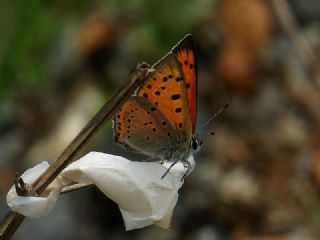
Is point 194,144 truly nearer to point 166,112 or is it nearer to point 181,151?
point 181,151

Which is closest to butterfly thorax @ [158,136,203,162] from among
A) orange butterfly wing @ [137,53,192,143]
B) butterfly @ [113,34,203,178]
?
butterfly @ [113,34,203,178]

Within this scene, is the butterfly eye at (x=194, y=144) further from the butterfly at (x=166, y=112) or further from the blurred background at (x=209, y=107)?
the blurred background at (x=209, y=107)

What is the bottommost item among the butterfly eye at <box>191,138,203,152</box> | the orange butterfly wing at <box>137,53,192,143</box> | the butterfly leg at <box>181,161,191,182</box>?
the butterfly eye at <box>191,138,203,152</box>

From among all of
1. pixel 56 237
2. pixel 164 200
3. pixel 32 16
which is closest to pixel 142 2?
pixel 32 16

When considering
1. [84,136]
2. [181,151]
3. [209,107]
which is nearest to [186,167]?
[181,151]

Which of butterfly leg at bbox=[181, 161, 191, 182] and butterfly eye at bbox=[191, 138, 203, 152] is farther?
butterfly eye at bbox=[191, 138, 203, 152]

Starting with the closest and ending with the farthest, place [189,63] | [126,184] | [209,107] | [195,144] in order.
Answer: [126,184], [189,63], [195,144], [209,107]

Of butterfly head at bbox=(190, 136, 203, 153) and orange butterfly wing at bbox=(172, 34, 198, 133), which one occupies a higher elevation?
orange butterfly wing at bbox=(172, 34, 198, 133)

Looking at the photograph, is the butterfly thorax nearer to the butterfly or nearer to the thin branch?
the butterfly
